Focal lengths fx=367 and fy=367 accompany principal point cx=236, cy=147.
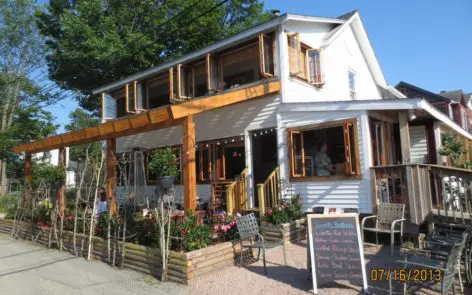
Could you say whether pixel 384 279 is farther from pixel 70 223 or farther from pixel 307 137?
pixel 70 223

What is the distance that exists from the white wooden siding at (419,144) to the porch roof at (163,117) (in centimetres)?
570

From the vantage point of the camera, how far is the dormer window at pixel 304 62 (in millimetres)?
11141

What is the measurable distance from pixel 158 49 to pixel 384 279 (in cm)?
2319

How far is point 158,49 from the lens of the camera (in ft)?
84.2

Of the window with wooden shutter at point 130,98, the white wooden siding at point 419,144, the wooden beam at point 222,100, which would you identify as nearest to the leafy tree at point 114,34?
the window with wooden shutter at point 130,98

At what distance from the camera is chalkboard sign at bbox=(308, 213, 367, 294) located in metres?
5.23

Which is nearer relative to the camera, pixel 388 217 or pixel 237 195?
pixel 388 217

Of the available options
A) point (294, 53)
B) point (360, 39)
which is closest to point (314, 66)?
point (294, 53)

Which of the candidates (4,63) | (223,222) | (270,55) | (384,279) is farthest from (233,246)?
(4,63)

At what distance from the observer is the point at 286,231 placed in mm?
8242

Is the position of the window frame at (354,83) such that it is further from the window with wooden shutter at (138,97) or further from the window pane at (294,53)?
the window with wooden shutter at (138,97)

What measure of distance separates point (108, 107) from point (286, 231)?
12.1m

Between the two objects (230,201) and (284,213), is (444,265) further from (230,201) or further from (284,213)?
(230,201)

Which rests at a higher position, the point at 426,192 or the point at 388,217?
the point at 426,192
